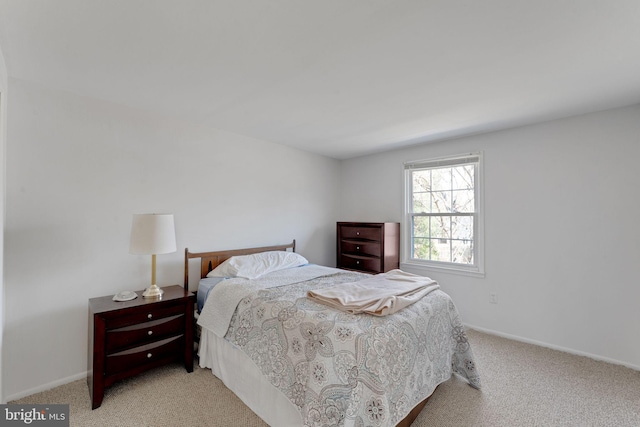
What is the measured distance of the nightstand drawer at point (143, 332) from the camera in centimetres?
206

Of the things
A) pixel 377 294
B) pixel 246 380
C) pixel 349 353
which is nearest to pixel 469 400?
pixel 377 294

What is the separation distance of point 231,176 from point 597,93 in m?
3.49

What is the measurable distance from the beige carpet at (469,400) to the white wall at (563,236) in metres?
0.40

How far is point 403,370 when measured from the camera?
161 centimetres

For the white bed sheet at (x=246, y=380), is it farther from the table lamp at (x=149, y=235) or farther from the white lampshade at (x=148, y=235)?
the white lampshade at (x=148, y=235)

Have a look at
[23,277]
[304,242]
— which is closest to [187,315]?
[23,277]

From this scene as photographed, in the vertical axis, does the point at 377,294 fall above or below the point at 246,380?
above

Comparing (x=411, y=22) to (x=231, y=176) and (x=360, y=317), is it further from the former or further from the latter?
(x=231, y=176)

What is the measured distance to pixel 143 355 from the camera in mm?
2176

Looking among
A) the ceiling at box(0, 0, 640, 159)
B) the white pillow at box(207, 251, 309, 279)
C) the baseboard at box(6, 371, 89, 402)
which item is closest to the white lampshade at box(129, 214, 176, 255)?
the white pillow at box(207, 251, 309, 279)

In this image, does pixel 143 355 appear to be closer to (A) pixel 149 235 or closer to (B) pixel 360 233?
(A) pixel 149 235

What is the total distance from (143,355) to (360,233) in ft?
9.15

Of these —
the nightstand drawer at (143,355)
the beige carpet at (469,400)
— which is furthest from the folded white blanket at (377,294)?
the nightstand drawer at (143,355)

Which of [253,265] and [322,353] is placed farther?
[253,265]
